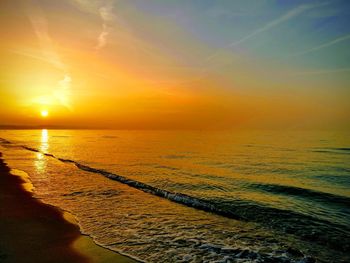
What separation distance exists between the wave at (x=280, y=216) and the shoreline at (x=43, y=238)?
690cm

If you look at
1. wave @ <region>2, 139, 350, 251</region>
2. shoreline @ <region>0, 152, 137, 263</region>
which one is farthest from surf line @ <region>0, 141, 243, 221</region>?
shoreline @ <region>0, 152, 137, 263</region>

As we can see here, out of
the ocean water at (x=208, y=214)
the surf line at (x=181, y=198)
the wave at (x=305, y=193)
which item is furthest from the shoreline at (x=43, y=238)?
the wave at (x=305, y=193)

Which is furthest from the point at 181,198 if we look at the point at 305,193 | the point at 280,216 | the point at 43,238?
the point at 305,193

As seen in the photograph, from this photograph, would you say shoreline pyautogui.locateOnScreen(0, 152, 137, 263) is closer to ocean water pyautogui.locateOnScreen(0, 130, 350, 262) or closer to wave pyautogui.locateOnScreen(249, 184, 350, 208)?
ocean water pyautogui.locateOnScreen(0, 130, 350, 262)

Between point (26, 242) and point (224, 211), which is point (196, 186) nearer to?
point (224, 211)

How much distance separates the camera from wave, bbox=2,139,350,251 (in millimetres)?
10453

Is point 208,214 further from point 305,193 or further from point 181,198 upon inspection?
point 305,193

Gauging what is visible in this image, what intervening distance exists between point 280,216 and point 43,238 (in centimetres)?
1084

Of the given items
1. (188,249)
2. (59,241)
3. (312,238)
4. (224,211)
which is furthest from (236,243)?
(59,241)

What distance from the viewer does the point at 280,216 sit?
13.1 metres

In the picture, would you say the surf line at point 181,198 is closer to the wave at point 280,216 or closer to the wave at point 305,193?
the wave at point 280,216

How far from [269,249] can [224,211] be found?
4.80 m

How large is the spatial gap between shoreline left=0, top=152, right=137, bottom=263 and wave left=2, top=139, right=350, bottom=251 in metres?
6.90

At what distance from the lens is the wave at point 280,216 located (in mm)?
10453
